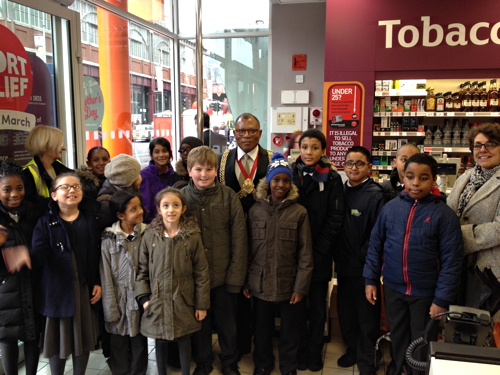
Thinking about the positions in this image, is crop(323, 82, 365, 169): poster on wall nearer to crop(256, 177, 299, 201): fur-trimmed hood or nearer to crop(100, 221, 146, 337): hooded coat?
crop(256, 177, 299, 201): fur-trimmed hood

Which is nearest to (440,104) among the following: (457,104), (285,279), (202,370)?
(457,104)

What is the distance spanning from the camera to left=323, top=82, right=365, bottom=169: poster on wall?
16.4 ft

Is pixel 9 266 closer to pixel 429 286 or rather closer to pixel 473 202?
pixel 429 286

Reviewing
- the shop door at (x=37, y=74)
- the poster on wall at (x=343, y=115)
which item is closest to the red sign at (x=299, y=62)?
the poster on wall at (x=343, y=115)

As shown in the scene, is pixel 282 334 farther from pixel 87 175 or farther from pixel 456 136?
pixel 456 136

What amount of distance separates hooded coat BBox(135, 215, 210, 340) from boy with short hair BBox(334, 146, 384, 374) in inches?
34.6

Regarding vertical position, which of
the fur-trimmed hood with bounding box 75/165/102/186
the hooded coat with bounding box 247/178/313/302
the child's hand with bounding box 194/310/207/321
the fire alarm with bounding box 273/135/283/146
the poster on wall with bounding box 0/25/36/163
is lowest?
the child's hand with bounding box 194/310/207/321

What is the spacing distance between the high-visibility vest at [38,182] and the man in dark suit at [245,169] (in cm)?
106

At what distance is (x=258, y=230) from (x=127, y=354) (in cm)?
108

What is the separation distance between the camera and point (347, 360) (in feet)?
8.80

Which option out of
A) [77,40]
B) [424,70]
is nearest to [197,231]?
[77,40]

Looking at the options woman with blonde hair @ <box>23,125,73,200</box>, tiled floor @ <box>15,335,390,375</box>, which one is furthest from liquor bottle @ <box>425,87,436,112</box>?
woman with blonde hair @ <box>23,125,73,200</box>

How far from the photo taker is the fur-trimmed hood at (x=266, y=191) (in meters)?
2.37

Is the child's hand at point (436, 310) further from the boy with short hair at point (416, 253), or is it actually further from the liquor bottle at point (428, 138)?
the liquor bottle at point (428, 138)
